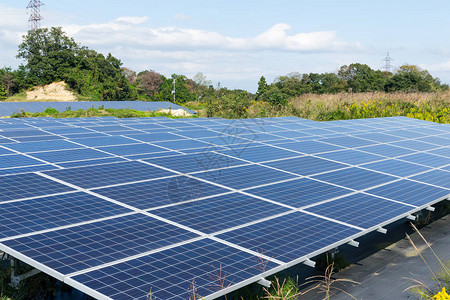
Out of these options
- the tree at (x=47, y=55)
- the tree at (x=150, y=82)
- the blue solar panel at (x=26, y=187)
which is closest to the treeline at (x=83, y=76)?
the tree at (x=47, y=55)

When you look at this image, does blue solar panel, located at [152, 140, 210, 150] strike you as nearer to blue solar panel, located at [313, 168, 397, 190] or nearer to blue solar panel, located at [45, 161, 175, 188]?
blue solar panel, located at [45, 161, 175, 188]

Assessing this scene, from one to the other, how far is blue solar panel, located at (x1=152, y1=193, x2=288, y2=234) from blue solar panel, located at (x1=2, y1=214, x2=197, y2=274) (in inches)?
19.8

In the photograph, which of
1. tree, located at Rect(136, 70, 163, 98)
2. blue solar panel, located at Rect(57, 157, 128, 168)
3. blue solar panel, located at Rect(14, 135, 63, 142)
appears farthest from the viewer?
tree, located at Rect(136, 70, 163, 98)

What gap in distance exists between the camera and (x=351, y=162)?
16703 mm

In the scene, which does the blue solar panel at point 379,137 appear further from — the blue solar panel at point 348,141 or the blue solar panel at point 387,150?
the blue solar panel at point 387,150

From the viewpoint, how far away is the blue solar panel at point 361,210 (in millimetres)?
10594

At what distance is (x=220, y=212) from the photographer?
10.3 meters

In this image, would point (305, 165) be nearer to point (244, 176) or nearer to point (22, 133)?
point (244, 176)

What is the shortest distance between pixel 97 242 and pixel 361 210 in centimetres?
621

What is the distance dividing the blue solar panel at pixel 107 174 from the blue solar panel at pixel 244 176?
1266 millimetres

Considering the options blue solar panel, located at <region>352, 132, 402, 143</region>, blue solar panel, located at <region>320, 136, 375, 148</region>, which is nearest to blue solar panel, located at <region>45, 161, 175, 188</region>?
blue solar panel, located at <region>320, 136, 375, 148</region>

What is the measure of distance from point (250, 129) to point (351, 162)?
733 cm

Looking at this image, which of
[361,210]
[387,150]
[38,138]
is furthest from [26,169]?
[387,150]

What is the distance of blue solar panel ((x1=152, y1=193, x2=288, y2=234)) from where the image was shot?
9570 mm
